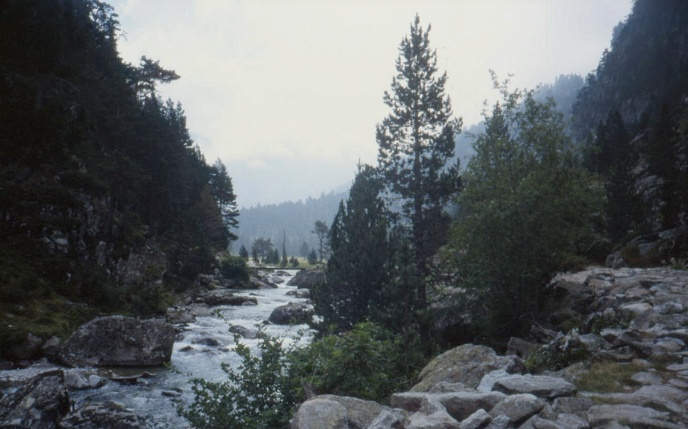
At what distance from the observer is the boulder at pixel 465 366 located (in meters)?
7.45

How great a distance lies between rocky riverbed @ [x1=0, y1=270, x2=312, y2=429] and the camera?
29.7 ft

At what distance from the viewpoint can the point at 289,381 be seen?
25.3 ft

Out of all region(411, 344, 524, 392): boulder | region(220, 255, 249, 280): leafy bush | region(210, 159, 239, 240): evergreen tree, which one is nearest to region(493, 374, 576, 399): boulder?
region(411, 344, 524, 392): boulder

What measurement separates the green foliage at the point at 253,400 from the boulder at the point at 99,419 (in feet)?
11.7

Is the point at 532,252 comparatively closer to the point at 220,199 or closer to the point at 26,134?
the point at 26,134

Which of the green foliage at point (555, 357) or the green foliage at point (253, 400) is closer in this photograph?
the green foliage at point (253, 400)

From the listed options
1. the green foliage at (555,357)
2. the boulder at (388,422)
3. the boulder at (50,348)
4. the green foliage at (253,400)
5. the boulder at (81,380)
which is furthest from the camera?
the boulder at (50,348)

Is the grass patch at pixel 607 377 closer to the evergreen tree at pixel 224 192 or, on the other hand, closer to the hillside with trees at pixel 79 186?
the hillside with trees at pixel 79 186

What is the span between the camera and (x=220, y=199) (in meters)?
75.4

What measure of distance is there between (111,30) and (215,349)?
47596 mm

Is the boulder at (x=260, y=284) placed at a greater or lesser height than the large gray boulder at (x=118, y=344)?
lesser

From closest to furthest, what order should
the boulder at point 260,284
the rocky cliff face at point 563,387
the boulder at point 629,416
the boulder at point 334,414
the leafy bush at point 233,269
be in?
the boulder at point 629,416 < the rocky cliff face at point 563,387 < the boulder at point 334,414 < the leafy bush at point 233,269 < the boulder at point 260,284

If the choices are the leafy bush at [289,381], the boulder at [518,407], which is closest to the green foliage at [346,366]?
the leafy bush at [289,381]

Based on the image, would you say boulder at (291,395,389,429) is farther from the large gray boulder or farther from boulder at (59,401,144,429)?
the large gray boulder
